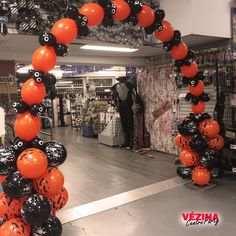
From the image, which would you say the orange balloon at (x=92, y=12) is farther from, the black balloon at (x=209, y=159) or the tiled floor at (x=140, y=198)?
the black balloon at (x=209, y=159)

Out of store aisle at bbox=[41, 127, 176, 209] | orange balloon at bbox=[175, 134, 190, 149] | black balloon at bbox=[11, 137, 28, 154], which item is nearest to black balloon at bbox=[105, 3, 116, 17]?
black balloon at bbox=[11, 137, 28, 154]

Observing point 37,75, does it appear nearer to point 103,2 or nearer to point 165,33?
point 103,2

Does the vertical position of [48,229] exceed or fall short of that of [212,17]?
it falls short

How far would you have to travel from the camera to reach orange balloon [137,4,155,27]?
3588mm

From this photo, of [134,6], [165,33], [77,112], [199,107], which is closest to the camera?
[134,6]

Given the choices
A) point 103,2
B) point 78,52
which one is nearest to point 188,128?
point 103,2

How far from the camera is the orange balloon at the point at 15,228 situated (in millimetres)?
2621

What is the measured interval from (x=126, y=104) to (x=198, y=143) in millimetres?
3483

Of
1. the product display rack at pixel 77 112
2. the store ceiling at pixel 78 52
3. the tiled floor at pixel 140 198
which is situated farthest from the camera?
the product display rack at pixel 77 112

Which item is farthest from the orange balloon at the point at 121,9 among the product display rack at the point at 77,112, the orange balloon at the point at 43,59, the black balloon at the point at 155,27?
the product display rack at the point at 77,112

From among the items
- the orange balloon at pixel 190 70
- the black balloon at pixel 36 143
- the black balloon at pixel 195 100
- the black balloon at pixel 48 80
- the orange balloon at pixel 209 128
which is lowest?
the orange balloon at pixel 209 128

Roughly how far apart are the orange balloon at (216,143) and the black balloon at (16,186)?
2856 mm

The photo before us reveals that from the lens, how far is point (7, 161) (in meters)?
2.67

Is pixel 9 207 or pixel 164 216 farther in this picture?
pixel 164 216
